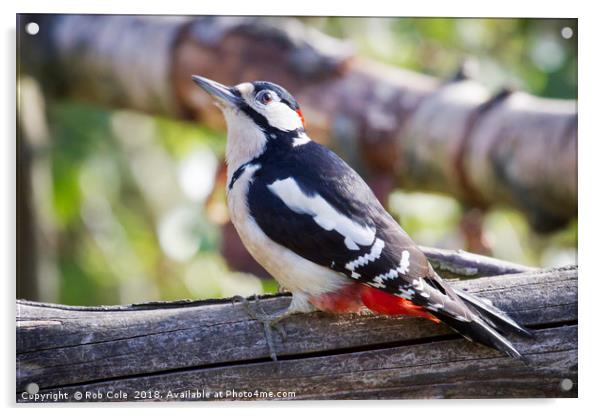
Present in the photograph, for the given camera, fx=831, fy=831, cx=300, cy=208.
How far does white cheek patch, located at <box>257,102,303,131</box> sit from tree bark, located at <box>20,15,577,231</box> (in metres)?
0.52

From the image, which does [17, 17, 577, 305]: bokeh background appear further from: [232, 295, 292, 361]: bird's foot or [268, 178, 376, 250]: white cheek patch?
[268, 178, 376, 250]: white cheek patch

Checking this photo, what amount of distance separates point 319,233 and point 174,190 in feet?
3.64

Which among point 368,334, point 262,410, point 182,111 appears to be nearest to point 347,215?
point 368,334

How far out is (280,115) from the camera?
2.22 meters

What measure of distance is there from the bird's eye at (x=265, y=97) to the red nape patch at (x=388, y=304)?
557 millimetres

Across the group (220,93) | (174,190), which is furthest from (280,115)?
(174,190)

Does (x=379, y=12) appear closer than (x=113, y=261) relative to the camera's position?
Yes

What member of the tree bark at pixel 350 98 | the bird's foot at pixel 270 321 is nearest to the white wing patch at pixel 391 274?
the bird's foot at pixel 270 321

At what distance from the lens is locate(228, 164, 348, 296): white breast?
2.08 metres

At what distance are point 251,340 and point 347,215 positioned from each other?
42 centimetres

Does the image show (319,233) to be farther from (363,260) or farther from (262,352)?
(262,352)

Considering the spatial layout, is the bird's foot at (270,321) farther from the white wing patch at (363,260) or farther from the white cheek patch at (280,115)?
the white cheek patch at (280,115)
